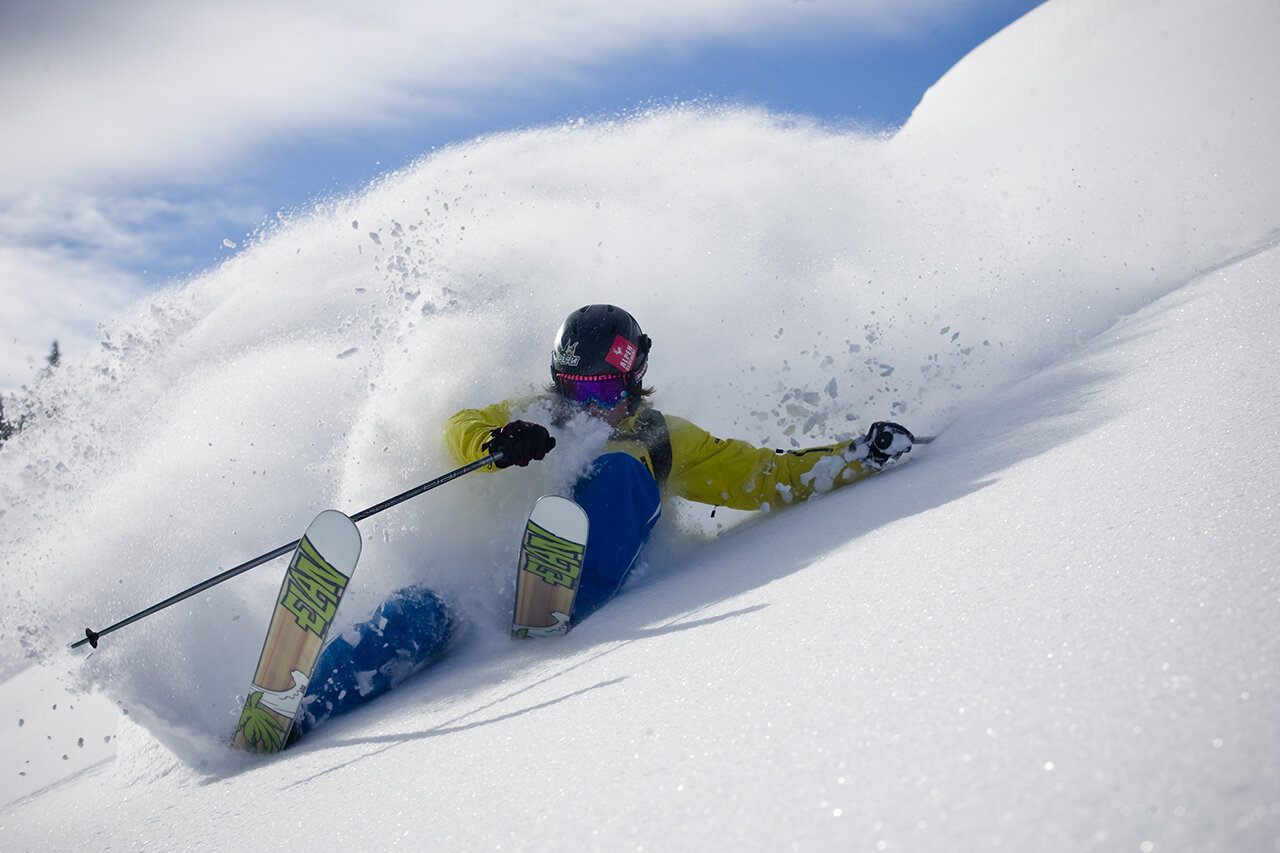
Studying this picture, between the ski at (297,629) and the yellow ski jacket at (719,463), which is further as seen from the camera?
the yellow ski jacket at (719,463)

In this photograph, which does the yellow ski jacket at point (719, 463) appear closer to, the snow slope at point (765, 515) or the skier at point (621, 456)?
the skier at point (621, 456)

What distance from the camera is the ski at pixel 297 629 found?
2.35m

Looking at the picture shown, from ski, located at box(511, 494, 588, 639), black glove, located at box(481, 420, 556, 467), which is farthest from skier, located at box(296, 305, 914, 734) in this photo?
ski, located at box(511, 494, 588, 639)

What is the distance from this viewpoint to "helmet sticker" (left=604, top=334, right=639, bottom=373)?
11.0ft

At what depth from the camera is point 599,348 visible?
3.35 metres

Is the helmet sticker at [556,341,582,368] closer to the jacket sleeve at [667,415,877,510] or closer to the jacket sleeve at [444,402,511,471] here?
the jacket sleeve at [444,402,511,471]

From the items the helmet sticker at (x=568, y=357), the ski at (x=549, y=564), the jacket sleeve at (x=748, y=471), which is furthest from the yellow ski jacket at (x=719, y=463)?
the ski at (x=549, y=564)

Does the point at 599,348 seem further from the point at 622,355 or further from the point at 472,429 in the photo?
the point at 472,429

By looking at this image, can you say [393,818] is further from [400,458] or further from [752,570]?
[400,458]

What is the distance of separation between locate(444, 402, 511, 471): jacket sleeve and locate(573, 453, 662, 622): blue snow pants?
485 millimetres

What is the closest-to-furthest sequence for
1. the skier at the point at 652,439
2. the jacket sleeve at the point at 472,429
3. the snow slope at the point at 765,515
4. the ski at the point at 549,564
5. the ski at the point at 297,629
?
1. the snow slope at the point at 765,515
2. the ski at the point at 297,629
3. the ski at the point at 549,564
4. the jacket sleeve at the point at 472,429
5. the skier at the point at 652,439

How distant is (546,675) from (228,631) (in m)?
1.47

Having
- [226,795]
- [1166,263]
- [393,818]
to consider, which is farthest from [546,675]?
[1166,263]

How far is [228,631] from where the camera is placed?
2.77 m
